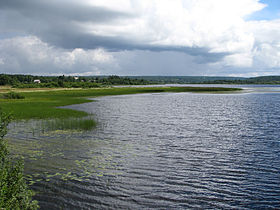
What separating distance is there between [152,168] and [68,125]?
71.9 ft

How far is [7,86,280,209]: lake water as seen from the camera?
15.0 metres

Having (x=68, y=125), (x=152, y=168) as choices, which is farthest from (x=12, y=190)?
(x=68, y=125)

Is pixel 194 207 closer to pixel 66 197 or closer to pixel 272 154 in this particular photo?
pixel 66 197

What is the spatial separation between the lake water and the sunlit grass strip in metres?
2.89

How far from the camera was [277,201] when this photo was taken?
48.5 feet

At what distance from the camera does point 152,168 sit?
789 inches

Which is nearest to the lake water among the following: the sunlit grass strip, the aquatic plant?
the sunlit grass strip

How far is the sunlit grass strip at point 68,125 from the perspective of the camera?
117ft

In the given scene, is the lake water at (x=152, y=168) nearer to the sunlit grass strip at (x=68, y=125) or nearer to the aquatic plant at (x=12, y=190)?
the sunlit grass strip at (x=68, y=125)

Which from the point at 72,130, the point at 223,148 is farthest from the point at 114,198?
the point at 72,130

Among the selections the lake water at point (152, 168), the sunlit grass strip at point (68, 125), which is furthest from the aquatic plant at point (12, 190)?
the sunlit grass strip at point (68, 125)

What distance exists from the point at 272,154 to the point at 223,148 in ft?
15.3

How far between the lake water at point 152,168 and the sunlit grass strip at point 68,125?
9.49 ft

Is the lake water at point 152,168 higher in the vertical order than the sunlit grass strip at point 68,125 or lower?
lower
